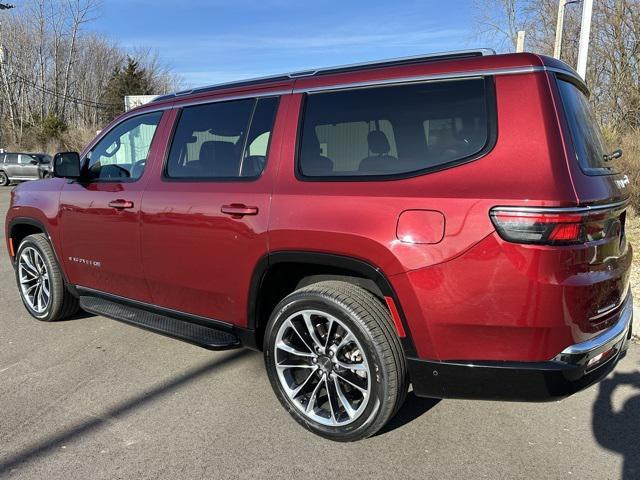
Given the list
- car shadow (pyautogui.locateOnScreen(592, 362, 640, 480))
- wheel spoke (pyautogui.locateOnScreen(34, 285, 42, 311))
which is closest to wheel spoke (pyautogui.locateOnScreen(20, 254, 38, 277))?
wheel spoke (pyautogui.locateOnScreen(34, 285, 42, 311))

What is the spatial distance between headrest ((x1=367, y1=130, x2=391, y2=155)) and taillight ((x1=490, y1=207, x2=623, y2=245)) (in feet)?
2.28

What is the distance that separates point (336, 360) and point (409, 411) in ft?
2.22

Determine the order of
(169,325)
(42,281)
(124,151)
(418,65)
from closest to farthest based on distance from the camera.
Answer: (418,65)
(169,325)
(124,151)
(42,281)

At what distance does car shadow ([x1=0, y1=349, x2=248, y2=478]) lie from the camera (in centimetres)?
272

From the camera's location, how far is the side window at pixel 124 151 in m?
3.89

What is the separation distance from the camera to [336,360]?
2846 mm

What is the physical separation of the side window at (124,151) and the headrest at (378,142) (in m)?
1.82

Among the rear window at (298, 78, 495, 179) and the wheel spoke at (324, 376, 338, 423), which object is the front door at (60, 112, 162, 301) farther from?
the wheel spoke at (324, 376, 338, 423)

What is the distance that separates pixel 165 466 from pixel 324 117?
2.03 m

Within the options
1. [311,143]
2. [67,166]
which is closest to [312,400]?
[311,143]

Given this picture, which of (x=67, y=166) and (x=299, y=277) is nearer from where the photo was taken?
(x=299, y=277)

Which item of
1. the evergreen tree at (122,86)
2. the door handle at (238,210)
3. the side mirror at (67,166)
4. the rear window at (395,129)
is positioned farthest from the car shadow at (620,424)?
the evergreen tree at (122,86)

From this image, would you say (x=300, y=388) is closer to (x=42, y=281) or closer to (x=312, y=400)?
(x=312, y=400)

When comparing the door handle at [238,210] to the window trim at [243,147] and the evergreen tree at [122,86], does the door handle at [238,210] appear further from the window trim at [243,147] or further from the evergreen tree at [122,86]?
the evergreen tree at [122,86]
